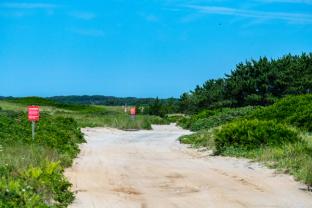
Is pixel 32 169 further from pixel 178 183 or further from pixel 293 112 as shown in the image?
pixel 293 112

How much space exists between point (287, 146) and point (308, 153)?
5.60ft

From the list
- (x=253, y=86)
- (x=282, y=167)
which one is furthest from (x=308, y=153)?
(x=253, y=86)

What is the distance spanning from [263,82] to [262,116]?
22.8 meters

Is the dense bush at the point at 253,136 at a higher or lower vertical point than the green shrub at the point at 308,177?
higher

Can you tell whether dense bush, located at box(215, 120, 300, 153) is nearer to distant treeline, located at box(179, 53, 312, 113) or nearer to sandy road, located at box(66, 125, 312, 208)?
sandy road, located at box(66, 125, 312, 208)

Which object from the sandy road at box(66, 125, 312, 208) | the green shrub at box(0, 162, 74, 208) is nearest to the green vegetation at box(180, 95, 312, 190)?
the sandy road at box(66, 125, 312, 208)

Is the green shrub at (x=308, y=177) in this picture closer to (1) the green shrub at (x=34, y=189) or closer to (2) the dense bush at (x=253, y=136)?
(1) the green shrub at (x=34, y=189)

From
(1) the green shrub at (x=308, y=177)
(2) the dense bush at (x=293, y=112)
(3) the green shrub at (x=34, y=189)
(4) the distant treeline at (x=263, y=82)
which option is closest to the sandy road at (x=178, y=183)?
(1) the green shrub at (x=308, y=177)

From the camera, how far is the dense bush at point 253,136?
72.2ft

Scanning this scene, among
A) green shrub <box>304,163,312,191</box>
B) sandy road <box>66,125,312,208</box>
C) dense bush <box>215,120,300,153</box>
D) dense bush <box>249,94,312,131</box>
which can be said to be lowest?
sandy road <box>66,125,312,208</box>

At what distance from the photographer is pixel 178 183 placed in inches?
589

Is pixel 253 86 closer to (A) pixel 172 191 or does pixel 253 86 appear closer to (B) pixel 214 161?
(B) pixel 214 161

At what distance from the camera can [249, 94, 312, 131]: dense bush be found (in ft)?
92.8

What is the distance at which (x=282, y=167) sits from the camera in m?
17.0
